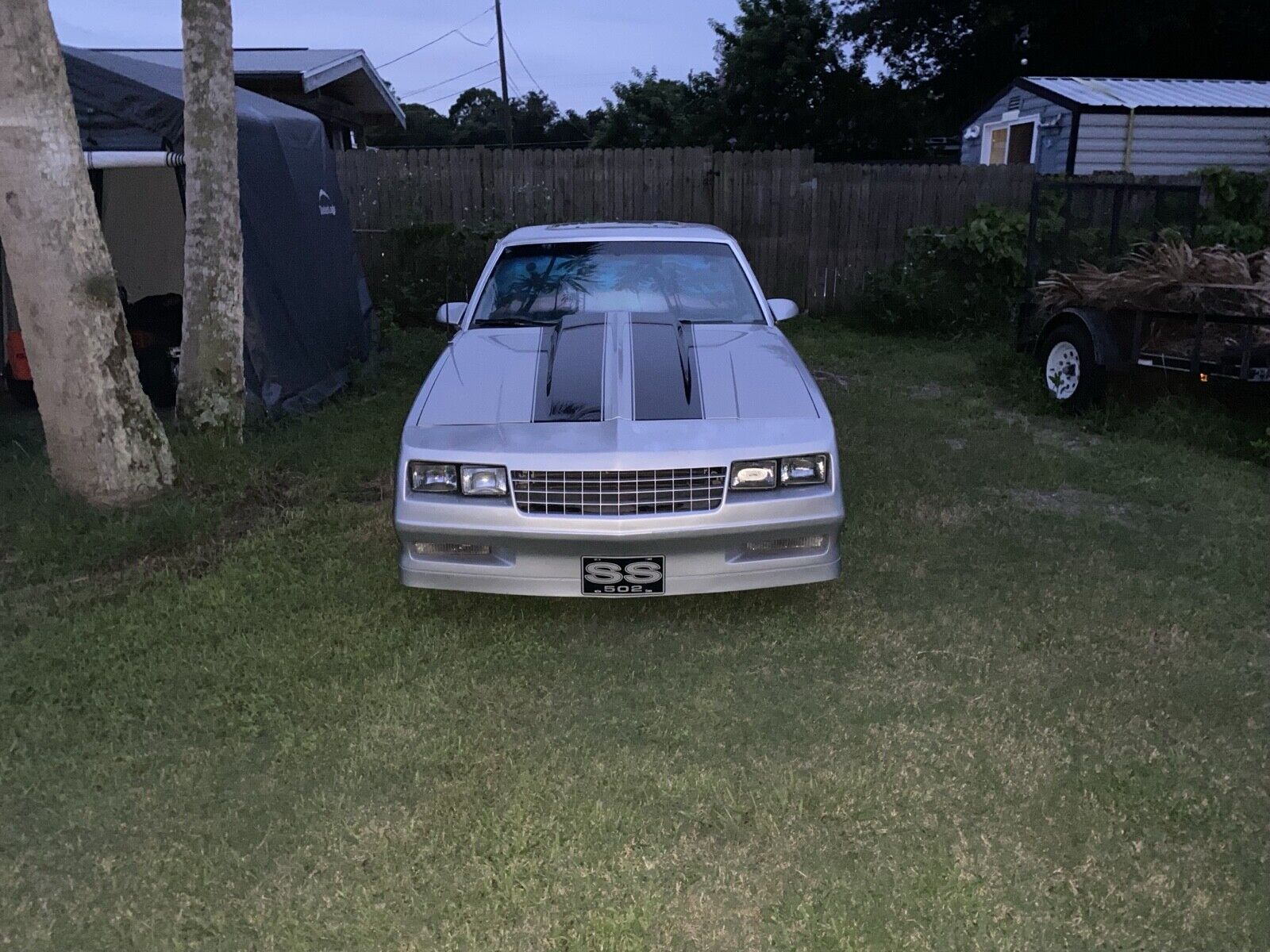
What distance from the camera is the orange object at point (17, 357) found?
8.00 meters

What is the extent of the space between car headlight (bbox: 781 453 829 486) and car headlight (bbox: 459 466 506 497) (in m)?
1.10

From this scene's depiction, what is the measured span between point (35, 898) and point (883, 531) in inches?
162

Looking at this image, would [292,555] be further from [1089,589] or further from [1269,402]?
[1269,402]

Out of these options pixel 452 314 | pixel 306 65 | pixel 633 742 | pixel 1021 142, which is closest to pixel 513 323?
pixel 452 314

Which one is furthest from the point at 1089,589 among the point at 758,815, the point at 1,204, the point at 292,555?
the point at 1,204

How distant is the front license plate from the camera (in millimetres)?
4012

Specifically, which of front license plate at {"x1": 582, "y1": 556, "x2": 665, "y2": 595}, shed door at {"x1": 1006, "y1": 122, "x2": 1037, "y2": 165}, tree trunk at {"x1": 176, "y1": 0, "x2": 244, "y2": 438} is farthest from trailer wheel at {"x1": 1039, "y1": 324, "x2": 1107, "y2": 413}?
shed door at {"x1": 1006, "y1": 122, "x2": 1037, "y2": 165}

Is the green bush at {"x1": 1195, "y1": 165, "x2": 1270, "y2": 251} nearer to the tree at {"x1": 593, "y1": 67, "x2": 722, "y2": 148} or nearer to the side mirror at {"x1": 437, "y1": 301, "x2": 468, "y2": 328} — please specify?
the side mirror at {"x1": 437, "y1": 301, "x2": 468, "y2": 328}

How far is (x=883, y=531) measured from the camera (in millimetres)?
5562

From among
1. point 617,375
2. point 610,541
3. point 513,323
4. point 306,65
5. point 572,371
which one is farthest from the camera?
point 306,65

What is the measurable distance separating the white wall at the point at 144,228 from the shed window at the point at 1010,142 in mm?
12922

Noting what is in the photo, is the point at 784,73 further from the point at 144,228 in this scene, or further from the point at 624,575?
the point at 624,575

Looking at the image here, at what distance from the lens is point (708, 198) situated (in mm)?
12438

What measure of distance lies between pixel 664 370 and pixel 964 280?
8.23 m
